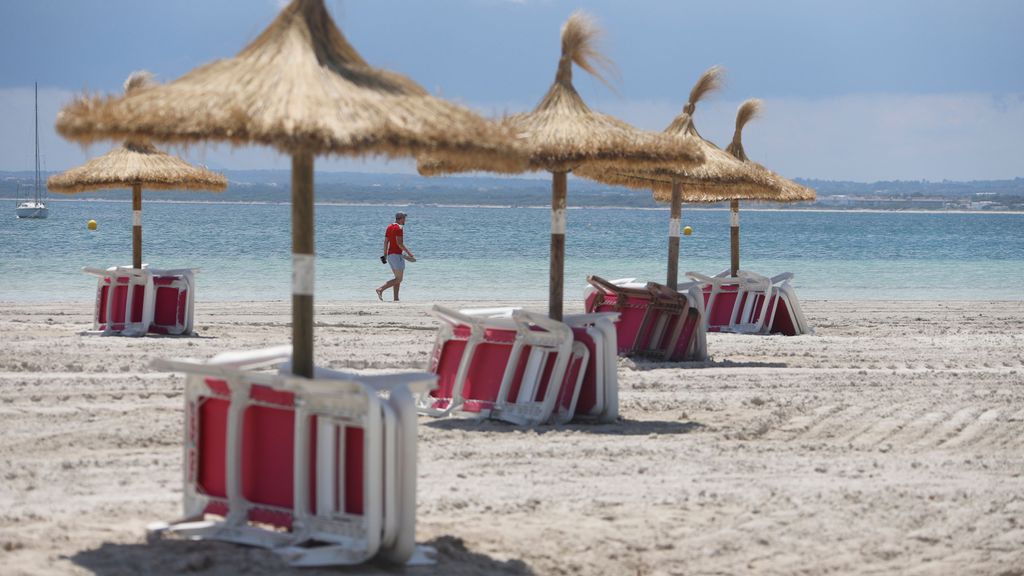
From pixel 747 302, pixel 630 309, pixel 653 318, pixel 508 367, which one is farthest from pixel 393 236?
pixel 508 367

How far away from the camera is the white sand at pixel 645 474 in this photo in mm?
5031

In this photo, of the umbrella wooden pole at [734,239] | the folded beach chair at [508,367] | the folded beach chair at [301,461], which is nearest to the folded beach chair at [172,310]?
the folded beach chair at [508,367]

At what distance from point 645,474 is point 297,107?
9.09ft

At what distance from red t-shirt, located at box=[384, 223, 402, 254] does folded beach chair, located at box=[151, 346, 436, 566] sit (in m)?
12.2

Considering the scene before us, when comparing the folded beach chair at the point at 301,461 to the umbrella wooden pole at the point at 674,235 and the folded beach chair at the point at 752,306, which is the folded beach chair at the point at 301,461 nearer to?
the umbrella wooden pole at the point at 674,235

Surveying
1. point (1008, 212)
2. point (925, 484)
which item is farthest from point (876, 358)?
point (1008, 212)

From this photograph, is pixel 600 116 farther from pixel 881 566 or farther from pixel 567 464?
pixel 881 566

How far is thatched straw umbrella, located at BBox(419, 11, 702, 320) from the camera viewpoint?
8.02m

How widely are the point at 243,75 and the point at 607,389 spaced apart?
3682 millimetres

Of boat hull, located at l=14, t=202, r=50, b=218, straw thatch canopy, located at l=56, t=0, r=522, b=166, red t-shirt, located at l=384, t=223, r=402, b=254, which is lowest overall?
boat hull, located at l=14, t=202, r=50, b=218

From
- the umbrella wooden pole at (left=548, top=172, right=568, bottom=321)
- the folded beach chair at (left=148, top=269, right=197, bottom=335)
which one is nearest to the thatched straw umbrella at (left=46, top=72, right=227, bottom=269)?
the folded beach chair at (left=148, top=269, right=197, bottom=335)

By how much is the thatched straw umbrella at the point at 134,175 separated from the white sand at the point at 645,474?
1.94m

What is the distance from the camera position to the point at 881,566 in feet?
16.9

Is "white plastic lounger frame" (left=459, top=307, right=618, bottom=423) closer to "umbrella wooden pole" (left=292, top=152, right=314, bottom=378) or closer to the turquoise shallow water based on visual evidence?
"umbrella wooden pole" (left=292, top=152, right=314, bottom=378)
